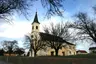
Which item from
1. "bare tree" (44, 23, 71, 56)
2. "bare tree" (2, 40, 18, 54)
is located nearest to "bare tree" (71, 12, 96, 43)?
"bare tree" (44, 23, 71, 56)

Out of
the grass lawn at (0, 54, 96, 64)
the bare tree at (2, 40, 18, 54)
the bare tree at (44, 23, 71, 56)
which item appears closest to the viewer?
the grass lawn at (0, 54, 96, 64)

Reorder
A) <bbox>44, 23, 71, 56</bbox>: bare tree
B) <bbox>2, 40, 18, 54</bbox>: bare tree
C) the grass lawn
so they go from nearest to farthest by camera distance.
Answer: the grass lawn < <bbox>44, 23, 71, 56</bbox>: bare tree < <bbox>2, 40, 18, 54</bbox>: bare tree

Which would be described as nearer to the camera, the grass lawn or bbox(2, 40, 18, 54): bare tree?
the grass lawn

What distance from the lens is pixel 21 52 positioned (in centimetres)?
9338

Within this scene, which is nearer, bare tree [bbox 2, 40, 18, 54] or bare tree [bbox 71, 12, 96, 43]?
bare tree [bbox 71, 12, 96, 43]

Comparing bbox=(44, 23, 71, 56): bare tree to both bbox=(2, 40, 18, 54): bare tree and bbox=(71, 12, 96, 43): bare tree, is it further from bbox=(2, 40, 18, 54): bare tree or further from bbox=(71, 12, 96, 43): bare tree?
bbox=(2, 40, 18, 54): bare tree

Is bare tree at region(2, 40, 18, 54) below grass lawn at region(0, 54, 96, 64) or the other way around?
the other way around

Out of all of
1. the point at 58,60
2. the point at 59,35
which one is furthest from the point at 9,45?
the point at 58,60

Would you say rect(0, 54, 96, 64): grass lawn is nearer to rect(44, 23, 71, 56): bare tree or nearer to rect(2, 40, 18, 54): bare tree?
rect(44, 23, 71, 56): bare tree

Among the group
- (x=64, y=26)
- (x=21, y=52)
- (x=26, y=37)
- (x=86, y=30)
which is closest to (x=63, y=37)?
(x=64, y=26)

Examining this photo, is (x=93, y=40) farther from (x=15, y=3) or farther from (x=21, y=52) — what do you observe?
(x=21, y=52)

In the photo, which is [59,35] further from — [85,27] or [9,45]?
[9,45]

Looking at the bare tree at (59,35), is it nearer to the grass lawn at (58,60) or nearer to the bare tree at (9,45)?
the grass lawn at (58,60)

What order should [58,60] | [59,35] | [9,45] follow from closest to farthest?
[58,60] → [59,35] → [9,45]
